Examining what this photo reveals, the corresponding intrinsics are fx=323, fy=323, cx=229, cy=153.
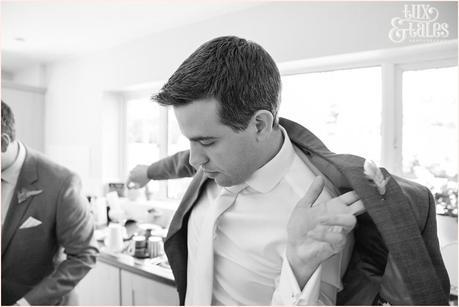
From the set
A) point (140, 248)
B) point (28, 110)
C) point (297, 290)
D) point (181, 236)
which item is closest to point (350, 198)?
point (297, 290)

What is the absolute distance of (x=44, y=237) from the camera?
3.11 ft

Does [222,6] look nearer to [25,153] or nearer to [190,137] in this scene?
[190,137]

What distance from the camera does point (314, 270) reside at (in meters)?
0.53

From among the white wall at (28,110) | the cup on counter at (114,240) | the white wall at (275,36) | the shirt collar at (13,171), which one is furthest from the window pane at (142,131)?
the white wall at (28,110)

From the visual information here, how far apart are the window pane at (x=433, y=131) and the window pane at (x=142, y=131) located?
88cm

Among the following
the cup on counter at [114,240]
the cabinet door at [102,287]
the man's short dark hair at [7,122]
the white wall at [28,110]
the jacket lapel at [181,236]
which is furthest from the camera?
the white wall at [28,110]

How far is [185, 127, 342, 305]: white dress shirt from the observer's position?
675mm

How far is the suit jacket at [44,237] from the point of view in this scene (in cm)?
91

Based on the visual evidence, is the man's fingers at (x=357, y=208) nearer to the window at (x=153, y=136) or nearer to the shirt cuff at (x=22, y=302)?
the window at (x=153, y=136)

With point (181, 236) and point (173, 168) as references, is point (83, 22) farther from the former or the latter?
point (181, 236)

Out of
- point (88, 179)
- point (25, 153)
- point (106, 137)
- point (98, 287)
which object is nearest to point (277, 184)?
point (25, 153)

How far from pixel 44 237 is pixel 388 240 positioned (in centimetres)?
91

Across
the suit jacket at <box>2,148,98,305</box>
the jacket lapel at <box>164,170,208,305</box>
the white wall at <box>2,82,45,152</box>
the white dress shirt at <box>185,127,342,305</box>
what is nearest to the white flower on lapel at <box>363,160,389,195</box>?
the white dress shirt at <box>185,127,342,305</box>

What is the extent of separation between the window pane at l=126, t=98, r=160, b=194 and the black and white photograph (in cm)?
1
